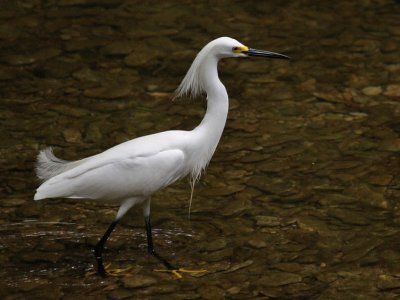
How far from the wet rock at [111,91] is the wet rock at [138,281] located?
2487 millimetres

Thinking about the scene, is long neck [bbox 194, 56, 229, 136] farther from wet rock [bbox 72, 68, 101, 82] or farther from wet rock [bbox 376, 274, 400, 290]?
wet rock [bbox 72, 68, 101, 82]

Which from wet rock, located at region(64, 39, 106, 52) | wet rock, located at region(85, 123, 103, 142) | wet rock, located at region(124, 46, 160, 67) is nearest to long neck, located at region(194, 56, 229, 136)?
wet rock, located at region(85, 123, 103, 142)

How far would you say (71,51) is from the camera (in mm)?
7945

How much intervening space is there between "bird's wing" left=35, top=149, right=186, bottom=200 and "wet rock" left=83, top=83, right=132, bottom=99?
2.29 metres

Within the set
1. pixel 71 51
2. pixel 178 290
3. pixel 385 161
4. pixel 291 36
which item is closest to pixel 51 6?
pixel 71 51

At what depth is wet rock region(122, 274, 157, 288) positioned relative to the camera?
486 centimetres

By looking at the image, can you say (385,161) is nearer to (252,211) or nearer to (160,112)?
(252,211)

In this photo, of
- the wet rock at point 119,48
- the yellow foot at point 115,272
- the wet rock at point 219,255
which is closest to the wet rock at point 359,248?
the wet rock at point 219,255

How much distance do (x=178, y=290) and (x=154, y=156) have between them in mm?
716

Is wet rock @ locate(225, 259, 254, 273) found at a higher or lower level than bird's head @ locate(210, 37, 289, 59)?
lower

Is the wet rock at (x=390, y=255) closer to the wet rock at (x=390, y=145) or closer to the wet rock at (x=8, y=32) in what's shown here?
the wet rock at (x=390, y=145)

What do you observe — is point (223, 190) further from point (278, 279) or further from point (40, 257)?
point (40, 257)

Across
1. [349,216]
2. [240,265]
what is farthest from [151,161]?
[349,216]

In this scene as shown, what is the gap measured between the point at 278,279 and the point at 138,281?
2.44ft
